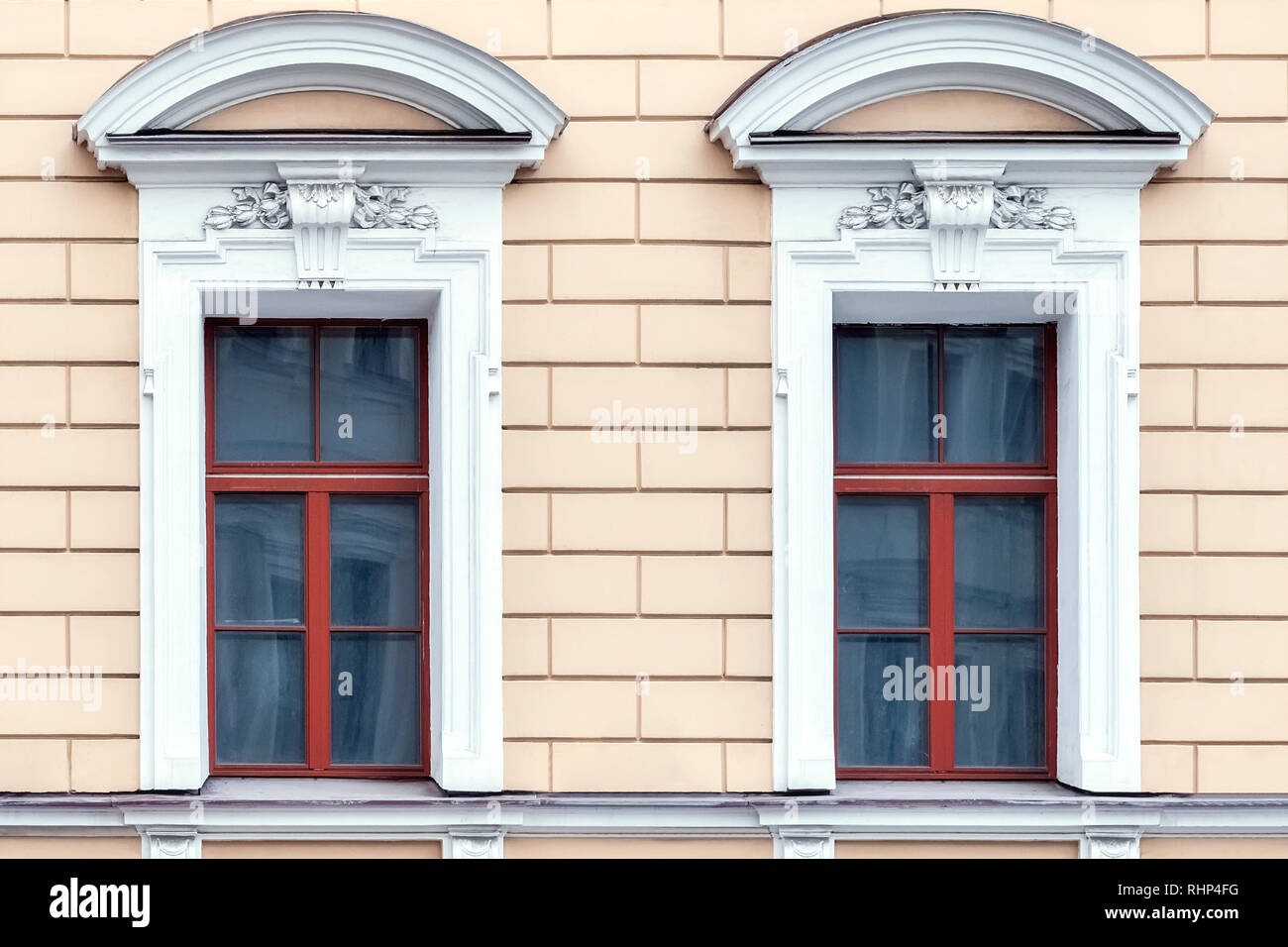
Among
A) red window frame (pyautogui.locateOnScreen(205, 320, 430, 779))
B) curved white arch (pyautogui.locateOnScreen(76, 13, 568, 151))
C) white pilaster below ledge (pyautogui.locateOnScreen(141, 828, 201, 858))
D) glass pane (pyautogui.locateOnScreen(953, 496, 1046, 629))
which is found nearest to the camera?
curved white arch (pyautogui.locateOnScreen(76, 13, 568, 151))

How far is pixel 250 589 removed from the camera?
6.09 m

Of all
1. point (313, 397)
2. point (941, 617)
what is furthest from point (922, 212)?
point (313, 397)

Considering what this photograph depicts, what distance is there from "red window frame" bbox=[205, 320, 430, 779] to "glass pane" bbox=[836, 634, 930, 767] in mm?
1884

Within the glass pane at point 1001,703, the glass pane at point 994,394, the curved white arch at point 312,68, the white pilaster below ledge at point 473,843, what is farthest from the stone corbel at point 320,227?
the glass pane at point 1001,703

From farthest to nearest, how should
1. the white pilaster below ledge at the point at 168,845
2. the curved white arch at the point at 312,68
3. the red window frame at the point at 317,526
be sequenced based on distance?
the red window frame at the point at 317,526 → the white pilaster below ledge at the point at 168,845 → the curved white arch at the point at 312,68

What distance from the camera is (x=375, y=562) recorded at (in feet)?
20.0

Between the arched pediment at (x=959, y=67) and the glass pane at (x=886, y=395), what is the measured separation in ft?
3.34

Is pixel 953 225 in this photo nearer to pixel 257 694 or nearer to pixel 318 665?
pixel 318 665

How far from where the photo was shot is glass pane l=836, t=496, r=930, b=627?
615cm

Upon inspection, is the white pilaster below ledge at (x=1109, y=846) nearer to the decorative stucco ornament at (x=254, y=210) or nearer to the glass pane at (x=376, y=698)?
the glass pane at (x=376, y=698)

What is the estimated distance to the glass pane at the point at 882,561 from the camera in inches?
242

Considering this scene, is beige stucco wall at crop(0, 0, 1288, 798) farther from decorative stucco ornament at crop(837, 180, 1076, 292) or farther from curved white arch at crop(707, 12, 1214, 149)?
decorative stucco ornament at crop(837, 180, 1076, 292)

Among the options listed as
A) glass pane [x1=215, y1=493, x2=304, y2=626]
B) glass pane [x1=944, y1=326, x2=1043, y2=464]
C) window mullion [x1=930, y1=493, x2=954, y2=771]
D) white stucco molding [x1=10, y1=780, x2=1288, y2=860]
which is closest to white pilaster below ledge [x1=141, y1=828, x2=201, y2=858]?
white stucco molding [x1=10, y1=780, x2=1288, y2=860]
